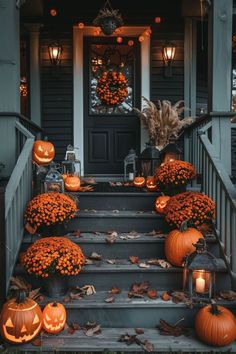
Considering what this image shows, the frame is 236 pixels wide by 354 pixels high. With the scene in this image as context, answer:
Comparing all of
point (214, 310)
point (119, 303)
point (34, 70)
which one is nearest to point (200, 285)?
point (214, 310)

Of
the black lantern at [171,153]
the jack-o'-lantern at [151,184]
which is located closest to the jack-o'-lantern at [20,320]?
the jack-o'-lantern at [151,184]

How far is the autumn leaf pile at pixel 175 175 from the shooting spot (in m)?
4.49

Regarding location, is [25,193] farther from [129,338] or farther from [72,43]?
[72,43]

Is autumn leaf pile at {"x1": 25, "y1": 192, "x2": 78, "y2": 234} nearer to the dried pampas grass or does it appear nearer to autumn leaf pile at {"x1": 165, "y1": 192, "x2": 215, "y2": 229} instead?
autumn leaf pile at {"x1": 165, "y1": 192, "x2": 215, "y2": 229}

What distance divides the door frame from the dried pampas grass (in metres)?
0.38

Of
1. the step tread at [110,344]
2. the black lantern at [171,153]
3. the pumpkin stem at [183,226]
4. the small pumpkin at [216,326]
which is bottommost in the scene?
the step tread at [110,344]

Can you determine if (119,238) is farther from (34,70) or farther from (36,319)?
(34,70)

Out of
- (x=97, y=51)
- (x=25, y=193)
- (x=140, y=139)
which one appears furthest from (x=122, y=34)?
(x=25, y=193)

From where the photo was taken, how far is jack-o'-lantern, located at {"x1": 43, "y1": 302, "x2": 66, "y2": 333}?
311 cm

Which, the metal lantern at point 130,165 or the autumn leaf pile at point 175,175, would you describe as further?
the metal lantern at point 130,165

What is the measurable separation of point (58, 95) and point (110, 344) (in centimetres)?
489

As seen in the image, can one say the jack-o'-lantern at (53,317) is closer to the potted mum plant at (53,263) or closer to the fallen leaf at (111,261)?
the potted mum plant at (53,263)

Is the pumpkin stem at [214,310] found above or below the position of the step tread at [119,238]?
below

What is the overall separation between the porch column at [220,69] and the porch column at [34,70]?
310 centimetres
